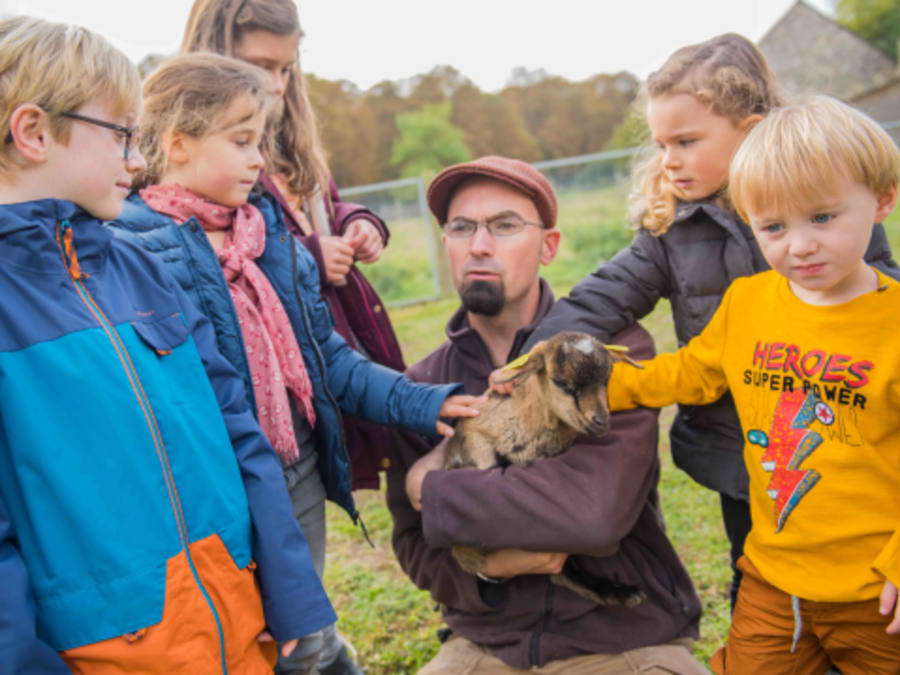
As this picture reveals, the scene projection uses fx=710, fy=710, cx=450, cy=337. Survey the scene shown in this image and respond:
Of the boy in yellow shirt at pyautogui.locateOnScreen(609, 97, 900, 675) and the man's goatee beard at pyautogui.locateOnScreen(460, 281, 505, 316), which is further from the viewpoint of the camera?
the man's goatee beard at pyautogui.locateOnScreen(460, 281, 505, 316)

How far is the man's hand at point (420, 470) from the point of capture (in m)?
3.07

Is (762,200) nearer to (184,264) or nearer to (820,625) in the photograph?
(820,625)

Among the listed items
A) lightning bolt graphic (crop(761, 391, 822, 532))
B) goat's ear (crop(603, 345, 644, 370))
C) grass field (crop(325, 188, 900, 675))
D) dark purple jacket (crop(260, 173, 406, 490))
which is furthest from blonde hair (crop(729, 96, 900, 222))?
grass field (crop(325, 188, 900, 675))

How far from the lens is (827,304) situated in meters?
2.30

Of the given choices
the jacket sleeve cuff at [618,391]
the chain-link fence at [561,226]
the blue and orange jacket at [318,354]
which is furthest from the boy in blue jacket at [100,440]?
the chain-link fence at [561,226]

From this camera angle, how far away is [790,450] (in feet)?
7.66

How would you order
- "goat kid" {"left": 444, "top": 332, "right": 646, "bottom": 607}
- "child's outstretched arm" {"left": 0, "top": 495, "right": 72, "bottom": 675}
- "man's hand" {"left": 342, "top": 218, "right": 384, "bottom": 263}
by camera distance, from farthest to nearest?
"man's hand" {"left": 342, "top": 218, "right": 384, "bottom": 263}
"goat kid" {"left": 444, "top": 332, "right": 646, "bottom": 607}
"child's outstretched arm" {"left": 0, "top": 495, "right": 72, "bottom": 675}

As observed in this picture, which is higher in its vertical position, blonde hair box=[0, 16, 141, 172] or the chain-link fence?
blonde hair box=[0, 16, 141, 172]

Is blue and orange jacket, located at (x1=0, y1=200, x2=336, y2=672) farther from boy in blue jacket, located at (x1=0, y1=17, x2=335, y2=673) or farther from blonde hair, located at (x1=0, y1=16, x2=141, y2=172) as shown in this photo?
blonde hair, located at (x1=0, y1=16, x2=141, y2=172)

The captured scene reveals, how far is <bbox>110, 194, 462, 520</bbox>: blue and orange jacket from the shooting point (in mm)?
2617

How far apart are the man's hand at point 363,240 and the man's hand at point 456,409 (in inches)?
41.7

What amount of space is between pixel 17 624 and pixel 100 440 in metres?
0.48

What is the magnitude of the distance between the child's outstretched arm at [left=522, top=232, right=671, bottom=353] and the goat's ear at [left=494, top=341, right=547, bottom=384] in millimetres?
186

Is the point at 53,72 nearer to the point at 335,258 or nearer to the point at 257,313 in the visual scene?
the point at 257,313
